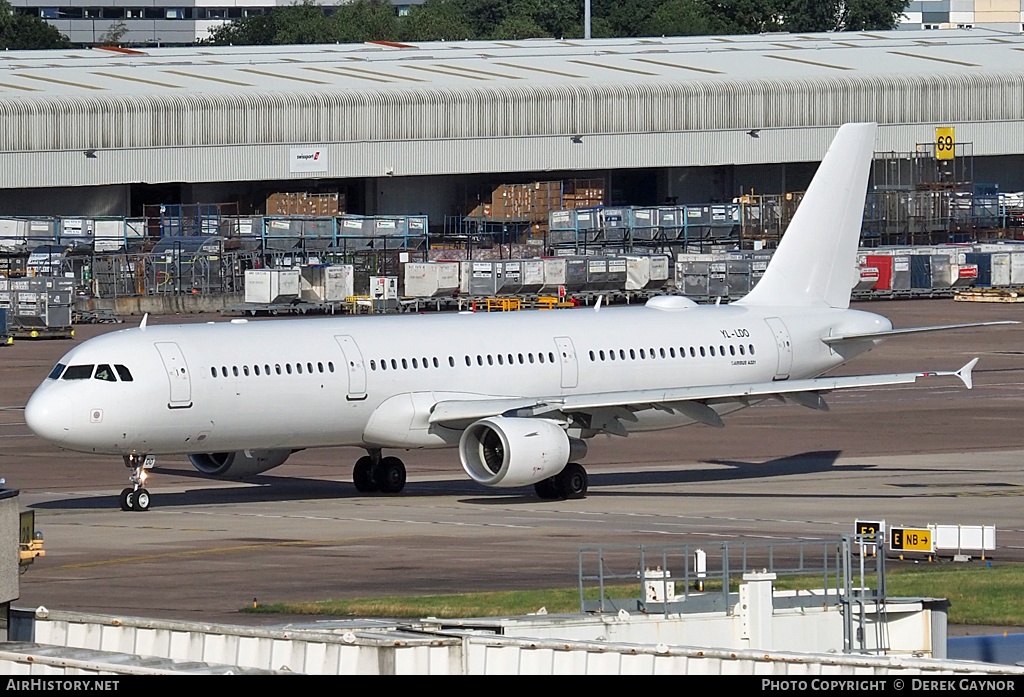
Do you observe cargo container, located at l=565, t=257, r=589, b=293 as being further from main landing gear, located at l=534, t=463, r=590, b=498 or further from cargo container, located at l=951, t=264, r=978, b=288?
main landing gear, located at l=534, t=463, r=590, b=498

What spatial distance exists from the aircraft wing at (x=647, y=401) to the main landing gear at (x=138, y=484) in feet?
21.5

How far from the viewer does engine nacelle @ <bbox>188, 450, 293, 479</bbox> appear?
4794 cm

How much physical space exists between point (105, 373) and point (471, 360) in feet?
28.8

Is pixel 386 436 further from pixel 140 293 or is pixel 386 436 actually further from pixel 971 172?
pixel 971 172

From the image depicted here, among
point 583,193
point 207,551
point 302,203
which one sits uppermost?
point 583,193

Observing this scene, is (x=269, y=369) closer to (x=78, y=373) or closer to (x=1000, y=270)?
(x=78, y=373)

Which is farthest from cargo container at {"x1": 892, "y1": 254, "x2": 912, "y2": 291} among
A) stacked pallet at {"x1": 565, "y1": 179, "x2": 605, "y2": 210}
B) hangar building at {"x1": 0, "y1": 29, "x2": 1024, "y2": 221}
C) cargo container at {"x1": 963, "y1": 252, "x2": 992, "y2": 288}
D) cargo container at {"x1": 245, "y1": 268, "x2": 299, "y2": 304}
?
cargo container at {"x1": 245, "y1": 268, "x2": 299, "y2": 304}

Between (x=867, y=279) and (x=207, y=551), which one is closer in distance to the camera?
(x=207, y=551)

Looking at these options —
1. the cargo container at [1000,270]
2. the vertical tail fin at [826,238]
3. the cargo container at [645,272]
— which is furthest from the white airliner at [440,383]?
the cargo container at [1000,270]

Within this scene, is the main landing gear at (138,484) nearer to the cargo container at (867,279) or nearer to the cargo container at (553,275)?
the cargo container at (553,275)

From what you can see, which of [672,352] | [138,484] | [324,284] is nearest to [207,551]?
[138,484]

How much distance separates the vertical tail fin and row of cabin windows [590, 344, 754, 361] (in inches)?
112

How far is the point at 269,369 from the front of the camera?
44.5 m

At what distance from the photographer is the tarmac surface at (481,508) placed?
35.1m
